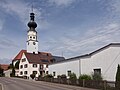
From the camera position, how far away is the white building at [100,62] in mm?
27922

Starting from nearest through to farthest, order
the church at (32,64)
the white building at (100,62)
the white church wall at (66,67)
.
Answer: the white building at (100,62)
the white church wall at (66,67)
the church at (32,64)

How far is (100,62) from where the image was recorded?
30.6 metres

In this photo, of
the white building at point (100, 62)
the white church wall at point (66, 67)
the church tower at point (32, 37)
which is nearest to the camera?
the white building at point (100, 62)

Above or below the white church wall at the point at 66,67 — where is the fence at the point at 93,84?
below

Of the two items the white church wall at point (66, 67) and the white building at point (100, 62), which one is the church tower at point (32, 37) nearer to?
the white church wall at point (66, 67)

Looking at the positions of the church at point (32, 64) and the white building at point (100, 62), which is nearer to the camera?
the white building at point (100, 62)

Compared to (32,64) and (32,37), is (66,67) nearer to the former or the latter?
(32,64)

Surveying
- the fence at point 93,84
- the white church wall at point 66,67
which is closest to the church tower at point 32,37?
the white church wall at point 66,67

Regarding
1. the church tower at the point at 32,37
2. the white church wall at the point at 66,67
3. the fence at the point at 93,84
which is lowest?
the fence at the point at 93,84

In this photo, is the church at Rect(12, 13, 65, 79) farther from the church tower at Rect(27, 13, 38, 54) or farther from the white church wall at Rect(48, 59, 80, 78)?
the white church wall at Rect(48, 59, 80, 78)

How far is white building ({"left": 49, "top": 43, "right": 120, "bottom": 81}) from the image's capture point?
27.9 m

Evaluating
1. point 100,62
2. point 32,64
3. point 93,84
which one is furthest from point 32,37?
point 93,84

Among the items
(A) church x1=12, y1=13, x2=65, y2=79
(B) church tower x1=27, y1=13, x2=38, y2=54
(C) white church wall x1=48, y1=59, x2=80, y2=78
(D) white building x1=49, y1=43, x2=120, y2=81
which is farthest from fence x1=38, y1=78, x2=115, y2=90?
(B) church tower x1=27, y1=13, x2=38, y2=54

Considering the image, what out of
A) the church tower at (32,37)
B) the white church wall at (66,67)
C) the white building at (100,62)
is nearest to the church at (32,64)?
the church tower at (32,37)
